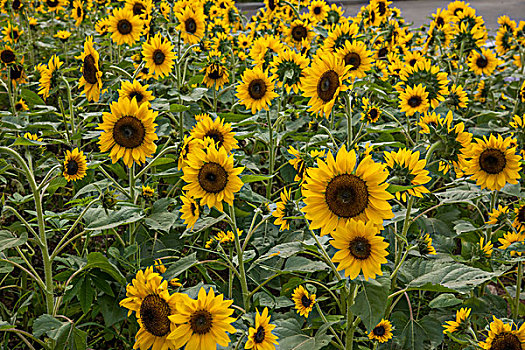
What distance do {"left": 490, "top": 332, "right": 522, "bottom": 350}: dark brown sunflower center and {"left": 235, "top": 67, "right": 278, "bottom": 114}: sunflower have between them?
1.60 metres

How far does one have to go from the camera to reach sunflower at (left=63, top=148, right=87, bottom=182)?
7.57 ft

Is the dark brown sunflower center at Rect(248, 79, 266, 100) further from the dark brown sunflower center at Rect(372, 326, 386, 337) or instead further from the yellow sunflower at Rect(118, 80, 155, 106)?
the dark brown sunflower center at Rect(372, 326, 386, 337)

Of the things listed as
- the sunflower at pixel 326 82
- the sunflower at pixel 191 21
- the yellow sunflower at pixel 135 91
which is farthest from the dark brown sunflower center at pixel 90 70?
the sunflower at pixel 191 21

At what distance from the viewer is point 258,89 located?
2.83 m

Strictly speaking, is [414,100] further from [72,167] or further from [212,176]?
[72,167]

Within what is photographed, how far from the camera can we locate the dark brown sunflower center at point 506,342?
1.72 m

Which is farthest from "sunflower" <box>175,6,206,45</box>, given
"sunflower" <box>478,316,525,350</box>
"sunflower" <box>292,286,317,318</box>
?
"sunflower" <box>478,316,525,350</box>

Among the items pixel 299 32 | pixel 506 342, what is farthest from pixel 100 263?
pixel 299 32

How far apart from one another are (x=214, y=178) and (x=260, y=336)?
0.55m

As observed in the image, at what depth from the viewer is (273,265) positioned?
2338mm

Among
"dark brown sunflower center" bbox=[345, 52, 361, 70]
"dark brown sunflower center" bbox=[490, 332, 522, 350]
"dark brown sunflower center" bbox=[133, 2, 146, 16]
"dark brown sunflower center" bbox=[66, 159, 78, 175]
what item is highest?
"dark brown sunflower center" bbox=[133, 2, 146, 16]

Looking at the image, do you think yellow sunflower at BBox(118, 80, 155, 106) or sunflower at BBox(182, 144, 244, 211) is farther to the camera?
yellow sunflower at BBox(118, 80, 155, 106)

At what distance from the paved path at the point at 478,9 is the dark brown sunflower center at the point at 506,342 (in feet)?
36.2

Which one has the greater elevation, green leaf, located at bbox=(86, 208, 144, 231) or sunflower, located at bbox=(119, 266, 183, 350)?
green leaf, located at bbox=(86, 208, 144, 231)
